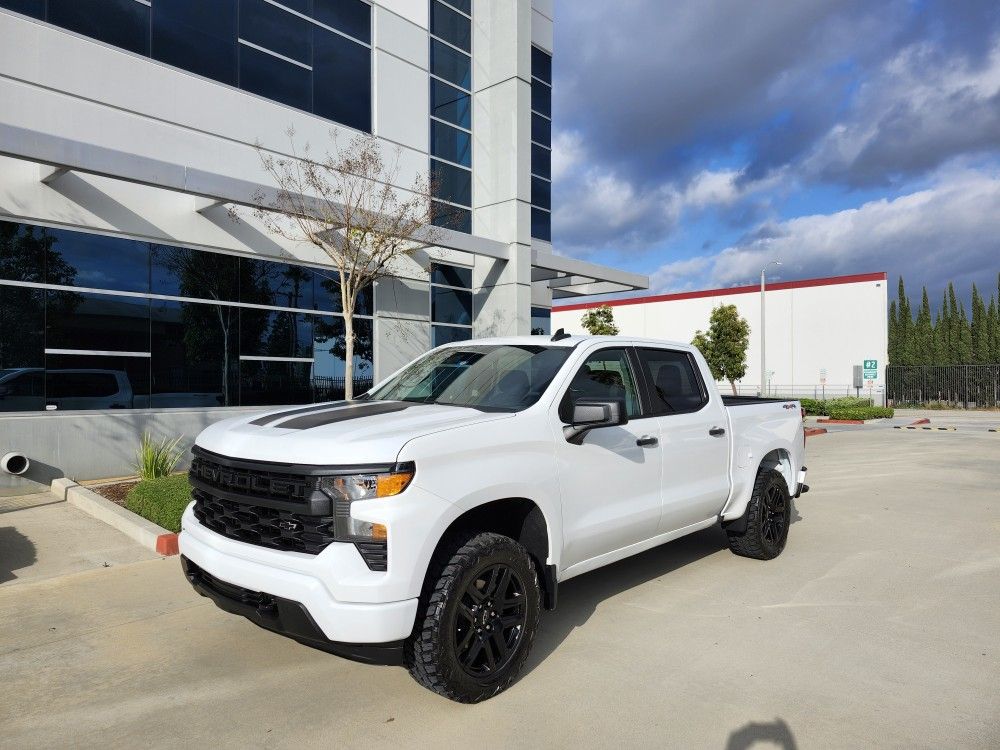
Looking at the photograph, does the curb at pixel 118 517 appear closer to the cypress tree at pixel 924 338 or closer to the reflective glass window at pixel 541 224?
the reflective glass window at pixel 541 224

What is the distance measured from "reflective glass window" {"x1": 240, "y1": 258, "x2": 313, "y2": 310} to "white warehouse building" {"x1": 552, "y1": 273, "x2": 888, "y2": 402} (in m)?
25.1

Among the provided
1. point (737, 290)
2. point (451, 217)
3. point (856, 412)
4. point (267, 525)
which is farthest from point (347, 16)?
point (737, 290)

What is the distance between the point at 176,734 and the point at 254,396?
979 centimetres

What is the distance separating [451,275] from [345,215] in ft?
18.4

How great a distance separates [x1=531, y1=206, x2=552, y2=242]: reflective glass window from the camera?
20.4 metres

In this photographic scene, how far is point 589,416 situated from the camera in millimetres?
3844

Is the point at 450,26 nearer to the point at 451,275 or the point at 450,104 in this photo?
the point at 450,104

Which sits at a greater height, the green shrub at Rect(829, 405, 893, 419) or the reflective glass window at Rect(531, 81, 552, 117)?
the reflective glass window at Rect(531, 81, 552, 117)

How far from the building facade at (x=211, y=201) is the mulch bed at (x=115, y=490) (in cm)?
104

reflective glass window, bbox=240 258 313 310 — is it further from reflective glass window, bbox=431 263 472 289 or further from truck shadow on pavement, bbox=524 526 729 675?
truck shadow on pavement, bbox=524 526 729 675

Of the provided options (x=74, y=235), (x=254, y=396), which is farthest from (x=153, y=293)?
(x=254, y=396)

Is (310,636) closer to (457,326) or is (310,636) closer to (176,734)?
(176,734)

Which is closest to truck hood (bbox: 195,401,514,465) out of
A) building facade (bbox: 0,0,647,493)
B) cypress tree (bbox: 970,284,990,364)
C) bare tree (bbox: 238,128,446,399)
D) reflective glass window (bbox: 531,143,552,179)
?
bare tree (bbox: 238,128,446,399)

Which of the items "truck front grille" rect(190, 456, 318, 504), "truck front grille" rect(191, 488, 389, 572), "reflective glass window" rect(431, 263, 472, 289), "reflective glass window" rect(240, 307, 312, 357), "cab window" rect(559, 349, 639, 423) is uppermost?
"reflective glass window" rect(431, 263, 472, 289)
